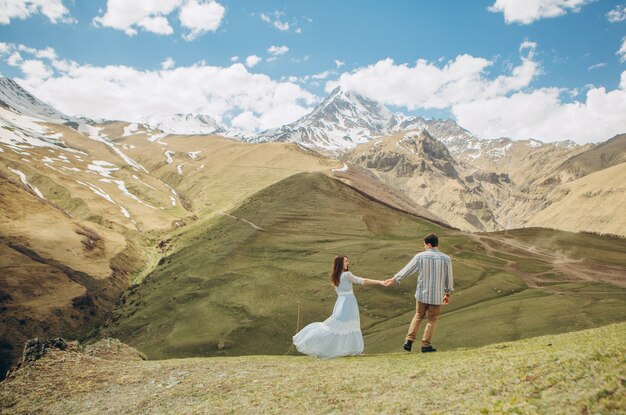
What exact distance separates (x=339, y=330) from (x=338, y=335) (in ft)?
0.85

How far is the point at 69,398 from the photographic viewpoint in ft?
68.7

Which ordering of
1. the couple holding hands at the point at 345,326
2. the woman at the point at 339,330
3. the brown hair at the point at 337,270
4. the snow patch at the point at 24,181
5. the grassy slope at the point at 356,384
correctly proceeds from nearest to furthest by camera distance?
the grassy slope at the point at 356,384 → the couple holding hands at the point at 345,326 → the brown hair at the point at 337,270 → the woman at the point at 339,330 → the snow patch at the point at 24,181

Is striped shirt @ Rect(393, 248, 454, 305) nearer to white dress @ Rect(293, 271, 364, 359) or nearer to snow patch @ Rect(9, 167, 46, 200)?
white dress @ Rect(293, 271, 364, 359)

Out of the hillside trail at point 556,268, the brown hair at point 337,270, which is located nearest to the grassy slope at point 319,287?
the hillside trail at point 556,268

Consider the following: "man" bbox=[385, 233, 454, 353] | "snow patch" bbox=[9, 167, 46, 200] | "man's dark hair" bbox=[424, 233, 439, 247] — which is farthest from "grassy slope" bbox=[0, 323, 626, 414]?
"snow patch" bbox=[9, 167, 46, 200]

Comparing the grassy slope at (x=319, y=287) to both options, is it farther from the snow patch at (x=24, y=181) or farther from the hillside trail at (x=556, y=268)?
the snow patch at (x=24, y=181)

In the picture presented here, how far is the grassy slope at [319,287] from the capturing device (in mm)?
47906

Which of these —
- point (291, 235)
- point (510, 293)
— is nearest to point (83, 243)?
point (291, 235)

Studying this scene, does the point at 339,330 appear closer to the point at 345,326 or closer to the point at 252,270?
the point at 345,326

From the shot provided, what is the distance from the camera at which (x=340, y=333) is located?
21234 millimetres

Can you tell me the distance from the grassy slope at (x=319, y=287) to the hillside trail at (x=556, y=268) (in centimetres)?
96

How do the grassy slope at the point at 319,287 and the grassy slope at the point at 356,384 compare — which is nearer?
the grassy slope at the point at 356,384

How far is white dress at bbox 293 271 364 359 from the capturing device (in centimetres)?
2110

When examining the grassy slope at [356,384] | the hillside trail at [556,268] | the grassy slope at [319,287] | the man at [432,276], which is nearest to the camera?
the grassy slope at [356,384]
